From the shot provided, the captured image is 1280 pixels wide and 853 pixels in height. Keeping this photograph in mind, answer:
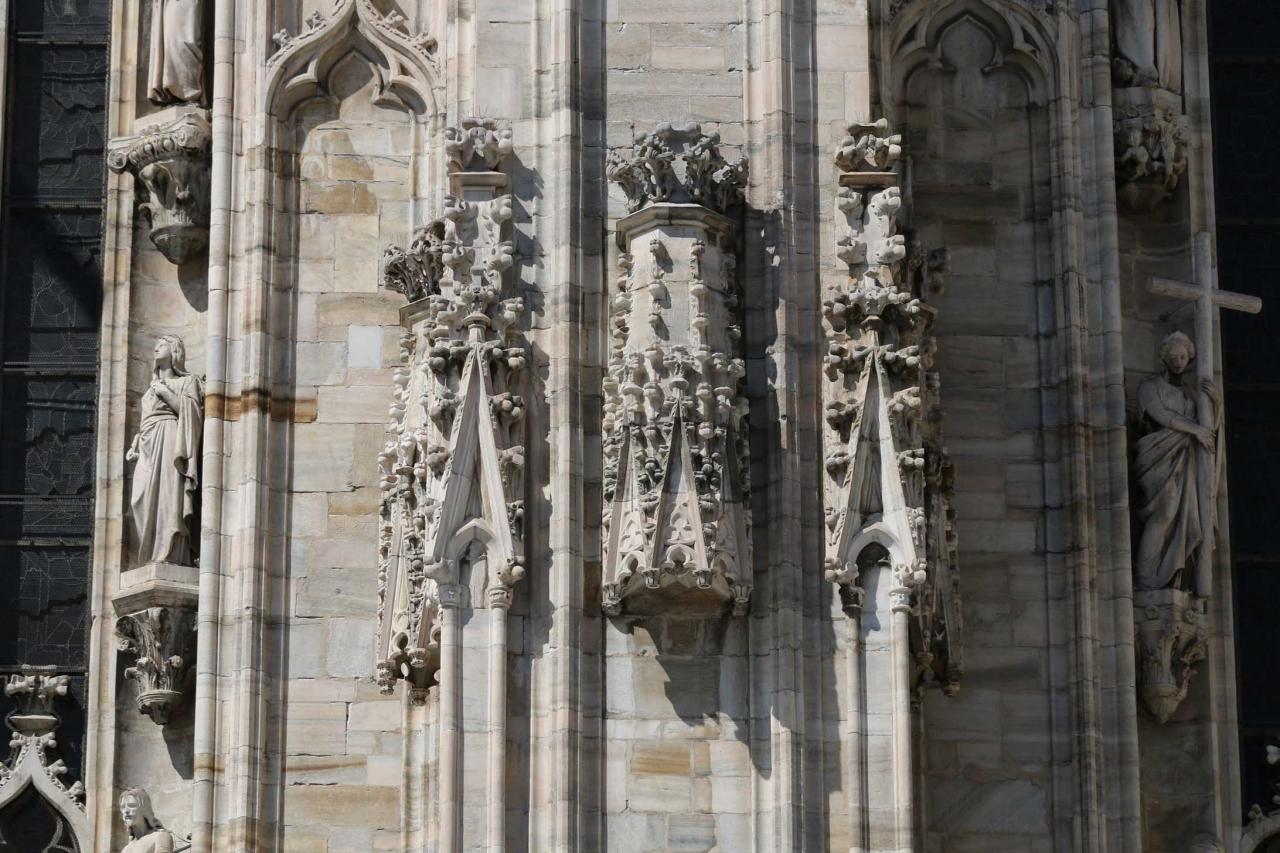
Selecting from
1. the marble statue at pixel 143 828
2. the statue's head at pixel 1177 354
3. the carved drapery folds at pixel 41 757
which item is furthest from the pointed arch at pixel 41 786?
the statue's head at pixel 1177 354

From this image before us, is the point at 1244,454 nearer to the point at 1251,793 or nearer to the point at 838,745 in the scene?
the point at 1251,793

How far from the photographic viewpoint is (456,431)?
77.8ft

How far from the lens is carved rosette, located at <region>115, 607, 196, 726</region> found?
25.7m

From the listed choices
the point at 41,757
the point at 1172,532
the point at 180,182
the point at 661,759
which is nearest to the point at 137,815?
the point at 41,757

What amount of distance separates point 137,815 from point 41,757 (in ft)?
4.13

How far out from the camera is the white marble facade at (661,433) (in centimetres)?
2344

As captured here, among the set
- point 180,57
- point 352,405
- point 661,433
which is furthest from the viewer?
point 180,57

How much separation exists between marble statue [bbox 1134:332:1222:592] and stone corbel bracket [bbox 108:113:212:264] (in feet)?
19.6

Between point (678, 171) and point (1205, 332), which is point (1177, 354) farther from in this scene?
point (678, 171)

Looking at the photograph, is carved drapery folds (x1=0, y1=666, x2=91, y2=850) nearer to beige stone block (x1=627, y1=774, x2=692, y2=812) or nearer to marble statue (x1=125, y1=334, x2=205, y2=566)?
marble statue (x1=125, y1=334, x2=205, y2=566)

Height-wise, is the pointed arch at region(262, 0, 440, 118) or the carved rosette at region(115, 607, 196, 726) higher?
the pointed arch at region(262, 0, 440, 118)

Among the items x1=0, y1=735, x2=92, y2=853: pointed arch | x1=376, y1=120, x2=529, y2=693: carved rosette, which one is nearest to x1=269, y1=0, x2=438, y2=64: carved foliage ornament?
x1=376, y1=120, x2=529, y2=693: carved rosette

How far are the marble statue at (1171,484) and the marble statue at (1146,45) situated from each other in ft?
6.62

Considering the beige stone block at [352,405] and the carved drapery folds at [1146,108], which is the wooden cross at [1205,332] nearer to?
the carved drapery folds at [1146,108]
